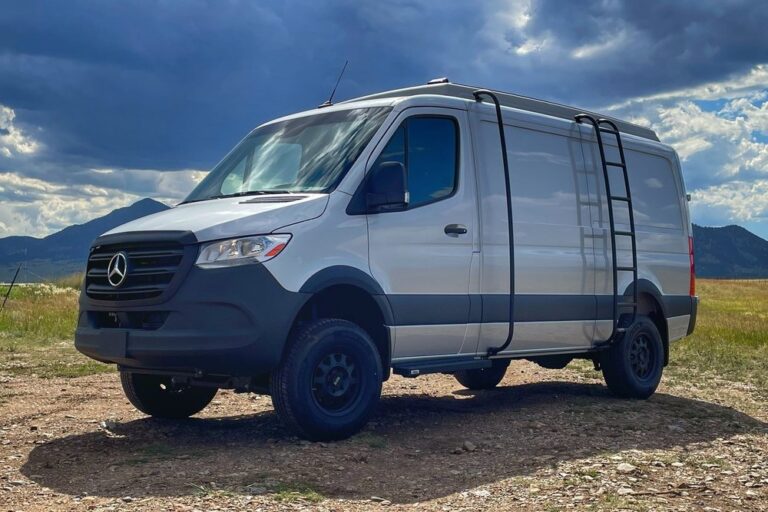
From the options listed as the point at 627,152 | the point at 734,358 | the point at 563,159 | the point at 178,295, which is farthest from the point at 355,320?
the point at 734,358

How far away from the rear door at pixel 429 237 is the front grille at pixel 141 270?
1.52 metres

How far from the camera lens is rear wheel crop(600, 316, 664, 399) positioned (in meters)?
9.94

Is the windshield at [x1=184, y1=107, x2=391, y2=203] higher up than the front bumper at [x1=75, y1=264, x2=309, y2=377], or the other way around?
the windshield at [x1=184, y1=107, x2=391, y2=203]

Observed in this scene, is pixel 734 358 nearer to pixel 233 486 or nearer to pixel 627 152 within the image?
pixel 627 152

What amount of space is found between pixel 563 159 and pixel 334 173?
304 centimetres

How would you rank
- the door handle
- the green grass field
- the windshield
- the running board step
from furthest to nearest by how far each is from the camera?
the green grass field, the door handle, the running board step, the windshield

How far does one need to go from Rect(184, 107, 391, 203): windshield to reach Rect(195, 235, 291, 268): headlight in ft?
2.56

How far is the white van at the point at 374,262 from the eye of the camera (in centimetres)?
651

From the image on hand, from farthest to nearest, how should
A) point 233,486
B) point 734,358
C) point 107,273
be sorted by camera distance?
point 734,358 → point 107,273 → point 233,486

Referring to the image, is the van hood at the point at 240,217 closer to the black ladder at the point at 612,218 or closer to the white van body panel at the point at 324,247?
the white van body panel at the point at 324,247

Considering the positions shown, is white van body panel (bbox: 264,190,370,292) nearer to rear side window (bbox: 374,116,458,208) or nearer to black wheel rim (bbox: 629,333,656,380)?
rear side window (bbox: 374,116,458,208)

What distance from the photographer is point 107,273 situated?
702cm

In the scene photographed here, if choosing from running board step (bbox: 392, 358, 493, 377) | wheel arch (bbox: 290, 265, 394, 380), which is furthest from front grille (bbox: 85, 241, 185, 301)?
running board step (bbox: 392, 358, 493, 377)

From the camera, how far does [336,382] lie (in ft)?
22.5
